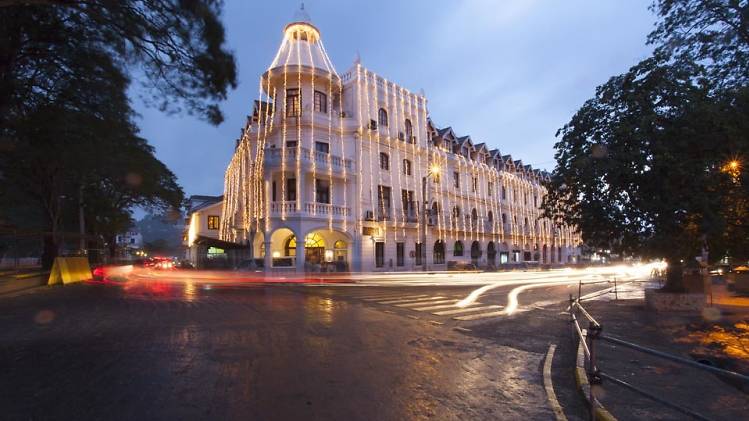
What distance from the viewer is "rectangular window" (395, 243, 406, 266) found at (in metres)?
35.2

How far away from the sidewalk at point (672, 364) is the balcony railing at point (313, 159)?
20.5 m

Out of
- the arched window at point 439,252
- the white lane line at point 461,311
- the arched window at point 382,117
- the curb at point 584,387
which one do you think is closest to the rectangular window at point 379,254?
the arched window at point 439,252

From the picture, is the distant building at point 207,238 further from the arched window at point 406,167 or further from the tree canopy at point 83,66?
the tree canopy at point 83,66

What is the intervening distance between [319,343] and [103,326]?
18.5ft

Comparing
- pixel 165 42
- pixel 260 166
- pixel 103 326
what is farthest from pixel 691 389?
pixel 260 166

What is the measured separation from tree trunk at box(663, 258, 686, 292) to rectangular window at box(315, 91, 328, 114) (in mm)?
23599

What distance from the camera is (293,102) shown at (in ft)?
102

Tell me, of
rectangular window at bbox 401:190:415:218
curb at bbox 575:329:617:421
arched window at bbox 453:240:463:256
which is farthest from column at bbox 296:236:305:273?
curb at bbox 575:329:617:421

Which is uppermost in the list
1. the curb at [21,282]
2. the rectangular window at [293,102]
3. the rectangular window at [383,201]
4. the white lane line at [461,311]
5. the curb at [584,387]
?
the rectangular window at [293,102]

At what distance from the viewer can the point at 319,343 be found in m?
8.48

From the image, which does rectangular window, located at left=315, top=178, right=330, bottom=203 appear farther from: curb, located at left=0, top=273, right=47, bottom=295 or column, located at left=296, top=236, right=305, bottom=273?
curb, located at left=0, top=273, right=47, bottom=295

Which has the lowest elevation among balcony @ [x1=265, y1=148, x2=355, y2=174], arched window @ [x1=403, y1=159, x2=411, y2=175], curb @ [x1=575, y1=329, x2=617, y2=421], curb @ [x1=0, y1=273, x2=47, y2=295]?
curb @ [x1=575, y1=329, x2=617, y2=421]

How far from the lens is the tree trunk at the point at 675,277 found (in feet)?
47.5

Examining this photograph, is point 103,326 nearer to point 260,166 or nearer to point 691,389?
point 691,389
